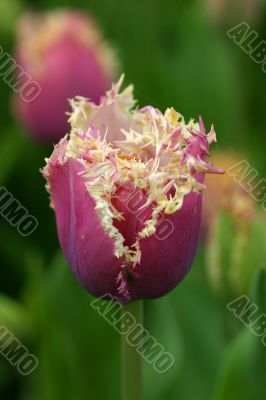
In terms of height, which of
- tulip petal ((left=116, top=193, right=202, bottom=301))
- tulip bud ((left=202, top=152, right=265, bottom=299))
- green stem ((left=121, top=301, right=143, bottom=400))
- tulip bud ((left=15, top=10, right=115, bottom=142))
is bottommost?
green stem ((left=121, top=301, right=143, bottom=400))

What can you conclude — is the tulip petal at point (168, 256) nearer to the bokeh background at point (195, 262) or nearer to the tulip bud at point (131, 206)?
the tulip bud at point (131, 206)

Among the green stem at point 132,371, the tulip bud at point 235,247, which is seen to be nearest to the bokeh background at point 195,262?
the tulip bud at point 235,247

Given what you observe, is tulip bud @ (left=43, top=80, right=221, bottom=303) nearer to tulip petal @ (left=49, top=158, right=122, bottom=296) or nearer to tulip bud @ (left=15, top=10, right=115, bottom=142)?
tulip petal @ (left=49, top=158, right=122, bottom=296)

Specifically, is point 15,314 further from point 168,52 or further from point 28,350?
point 168,52

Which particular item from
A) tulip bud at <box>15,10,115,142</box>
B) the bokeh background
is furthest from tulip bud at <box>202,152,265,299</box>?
tulip bud at <box>15,10,115,142</box>

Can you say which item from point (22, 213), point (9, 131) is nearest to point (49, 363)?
point (22, 213)

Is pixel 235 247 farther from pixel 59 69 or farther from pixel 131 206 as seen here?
pixel 59 69

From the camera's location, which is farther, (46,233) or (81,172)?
(46,233)
